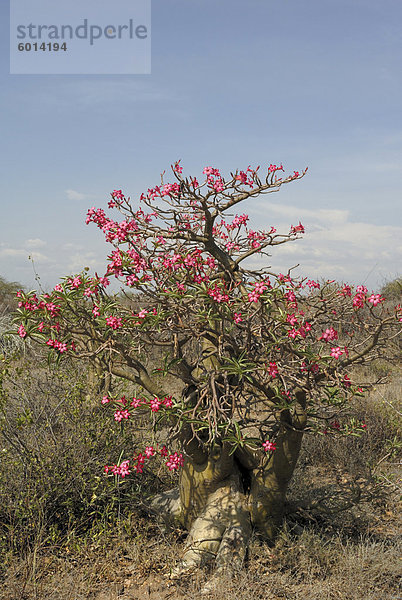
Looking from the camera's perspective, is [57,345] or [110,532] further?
[110,532]

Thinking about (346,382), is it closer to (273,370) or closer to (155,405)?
(273,370)

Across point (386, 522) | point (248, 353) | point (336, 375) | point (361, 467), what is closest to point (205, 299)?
point (248, 353)

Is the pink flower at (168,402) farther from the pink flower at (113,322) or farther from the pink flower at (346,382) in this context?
the pink flower at (346,382)

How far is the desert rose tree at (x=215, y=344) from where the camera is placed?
12.3ft

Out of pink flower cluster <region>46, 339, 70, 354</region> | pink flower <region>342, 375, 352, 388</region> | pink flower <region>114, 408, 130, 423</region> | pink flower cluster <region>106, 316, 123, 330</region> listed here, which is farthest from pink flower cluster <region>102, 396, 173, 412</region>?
pink flower <region>342, 375, 352, 388</region>

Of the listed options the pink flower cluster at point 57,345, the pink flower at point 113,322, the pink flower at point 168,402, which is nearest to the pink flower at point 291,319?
the pink flower at point 168,402

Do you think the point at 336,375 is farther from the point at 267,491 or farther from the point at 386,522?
the point at 386,522

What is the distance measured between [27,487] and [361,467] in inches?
159

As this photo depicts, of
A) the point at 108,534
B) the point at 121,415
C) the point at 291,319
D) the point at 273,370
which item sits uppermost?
the point at 291,319

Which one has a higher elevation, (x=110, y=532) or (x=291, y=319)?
(x=291, y=319)

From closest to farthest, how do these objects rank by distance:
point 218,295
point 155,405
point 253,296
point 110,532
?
1. point 253,296
2. point 218,295
3. point 155,405
4. point 110,532

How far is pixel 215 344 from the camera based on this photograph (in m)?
4.32

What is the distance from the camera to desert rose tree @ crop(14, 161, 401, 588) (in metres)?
3.75

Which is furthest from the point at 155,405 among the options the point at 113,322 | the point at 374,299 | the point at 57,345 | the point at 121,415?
the point at 374,299
